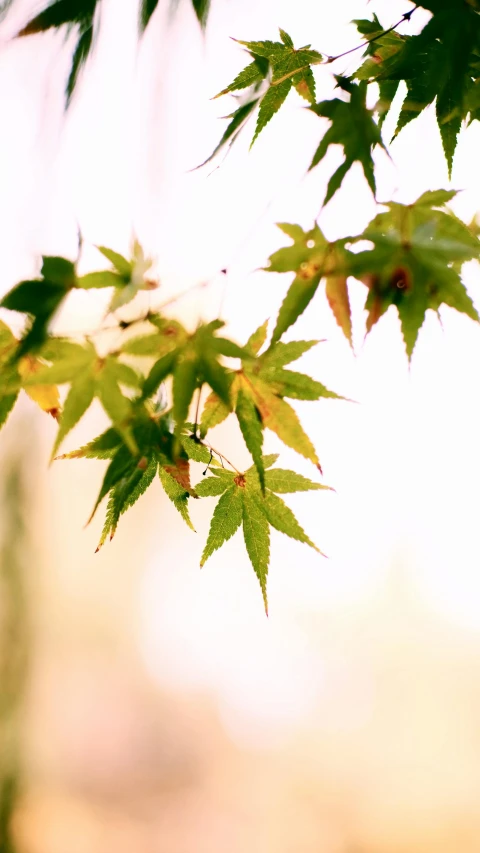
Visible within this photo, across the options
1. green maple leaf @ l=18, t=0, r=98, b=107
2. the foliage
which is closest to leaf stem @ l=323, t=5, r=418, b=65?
the foliage

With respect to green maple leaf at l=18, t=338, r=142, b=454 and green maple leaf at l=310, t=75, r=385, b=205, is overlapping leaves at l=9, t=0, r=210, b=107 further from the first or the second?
green maple leaf at l=18, t=338, r=142, b=454

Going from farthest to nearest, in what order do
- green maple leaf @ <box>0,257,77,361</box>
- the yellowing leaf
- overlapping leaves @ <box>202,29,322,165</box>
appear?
1. overlapping leaves @ <box>202,29,322,165</box>
2. the yellowing leaf
3. green maple leaf @ <box>0,257,77,361</box>

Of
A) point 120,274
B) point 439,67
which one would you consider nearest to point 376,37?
point 439,67

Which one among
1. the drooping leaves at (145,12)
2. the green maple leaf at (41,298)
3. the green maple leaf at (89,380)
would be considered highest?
the drooping leaves at (145,12)

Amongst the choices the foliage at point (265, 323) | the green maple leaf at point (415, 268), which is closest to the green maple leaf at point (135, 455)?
the foliage at point (265, 323)

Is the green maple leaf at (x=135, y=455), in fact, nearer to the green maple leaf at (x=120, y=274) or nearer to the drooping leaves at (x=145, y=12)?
the green maple leaf at (x=120, y=274)

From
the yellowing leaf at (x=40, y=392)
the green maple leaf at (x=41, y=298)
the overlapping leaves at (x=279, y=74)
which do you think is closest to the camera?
the green maple leaf at (x=41, y=298)

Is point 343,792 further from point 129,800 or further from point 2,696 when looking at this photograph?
point 2,696
